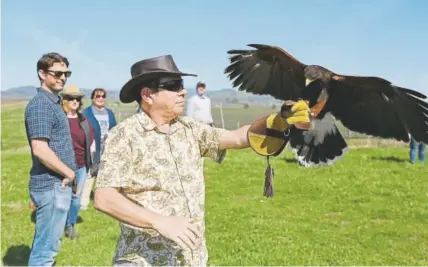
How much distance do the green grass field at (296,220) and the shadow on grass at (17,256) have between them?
1cm

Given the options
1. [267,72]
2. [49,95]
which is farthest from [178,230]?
[267,72]

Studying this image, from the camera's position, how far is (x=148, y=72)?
9.15 feet

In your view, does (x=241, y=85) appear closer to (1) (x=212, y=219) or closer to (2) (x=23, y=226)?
(1) (x=212, y=219)

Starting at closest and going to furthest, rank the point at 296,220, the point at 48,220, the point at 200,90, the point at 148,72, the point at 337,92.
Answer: the point at 148,72 < the point at 48,220 < the point at 337,92 < the point at 296,220 < the point at 200,90

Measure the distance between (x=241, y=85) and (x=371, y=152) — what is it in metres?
9.79

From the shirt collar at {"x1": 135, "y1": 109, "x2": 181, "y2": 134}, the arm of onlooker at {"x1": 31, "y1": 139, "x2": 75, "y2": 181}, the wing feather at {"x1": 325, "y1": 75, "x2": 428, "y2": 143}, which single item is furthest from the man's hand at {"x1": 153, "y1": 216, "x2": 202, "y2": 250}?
the wing feather at {"x1": 325, "y1": 75, "x2": 428, "y2": 143}

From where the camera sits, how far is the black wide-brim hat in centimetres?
280

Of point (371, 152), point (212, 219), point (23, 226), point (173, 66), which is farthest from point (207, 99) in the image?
point (173, 66)

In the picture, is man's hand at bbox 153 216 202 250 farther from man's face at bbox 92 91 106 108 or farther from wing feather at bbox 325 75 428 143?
man's face at bbox 92 91 106 108

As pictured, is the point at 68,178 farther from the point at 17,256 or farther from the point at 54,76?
the point at 17,256

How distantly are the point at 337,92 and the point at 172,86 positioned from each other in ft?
7.78

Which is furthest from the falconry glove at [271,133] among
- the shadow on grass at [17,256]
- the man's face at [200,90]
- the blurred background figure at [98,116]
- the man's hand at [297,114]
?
the man's face at [200,90]

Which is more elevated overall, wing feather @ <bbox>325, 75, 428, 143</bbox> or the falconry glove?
wing feather @ <bbox>325, 75, 428, 143</bbox>

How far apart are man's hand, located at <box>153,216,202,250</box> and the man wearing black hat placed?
0.23 metres
